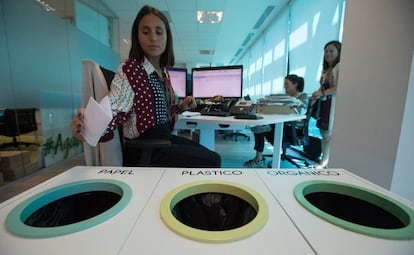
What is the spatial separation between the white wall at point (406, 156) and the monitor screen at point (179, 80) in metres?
1.84

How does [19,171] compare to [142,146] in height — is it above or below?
below

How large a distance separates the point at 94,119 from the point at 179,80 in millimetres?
1719

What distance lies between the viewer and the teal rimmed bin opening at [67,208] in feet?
0.99

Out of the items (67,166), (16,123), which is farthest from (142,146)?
(67,166)

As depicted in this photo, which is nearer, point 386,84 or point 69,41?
point 386,84

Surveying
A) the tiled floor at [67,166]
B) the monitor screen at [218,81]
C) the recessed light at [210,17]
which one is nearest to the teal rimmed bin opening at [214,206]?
the monitor screen at [218,81]

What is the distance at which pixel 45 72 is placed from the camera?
2.48 meters

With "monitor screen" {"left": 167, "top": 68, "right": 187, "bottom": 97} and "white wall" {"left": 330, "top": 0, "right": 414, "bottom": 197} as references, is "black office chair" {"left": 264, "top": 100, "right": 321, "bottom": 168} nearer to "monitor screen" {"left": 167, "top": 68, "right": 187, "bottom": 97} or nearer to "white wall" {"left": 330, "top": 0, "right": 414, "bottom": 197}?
"white wall" {"left": 330, "top": 0, "right": 414, "bottom": 197}

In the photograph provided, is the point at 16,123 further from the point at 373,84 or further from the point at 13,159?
the point at 373,84

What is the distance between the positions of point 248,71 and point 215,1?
15.4ft

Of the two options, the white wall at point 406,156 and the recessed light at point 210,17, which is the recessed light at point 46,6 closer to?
the recessed light at point 210,17

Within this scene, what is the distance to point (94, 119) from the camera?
54 centimetres

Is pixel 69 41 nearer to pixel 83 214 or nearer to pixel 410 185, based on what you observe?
pixel 83 214

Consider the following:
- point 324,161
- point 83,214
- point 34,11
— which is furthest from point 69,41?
point 324,161
